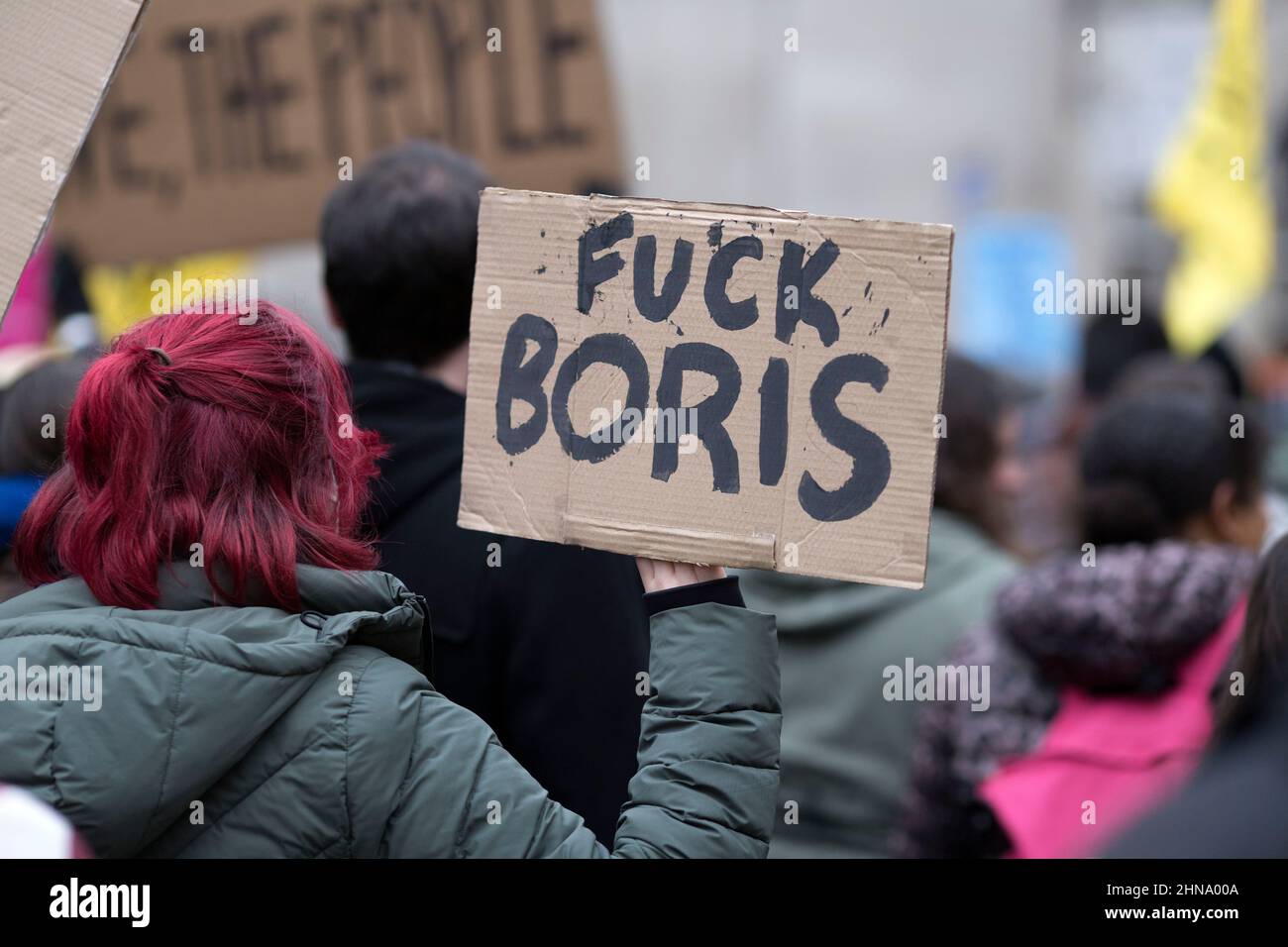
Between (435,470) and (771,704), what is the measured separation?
0.68 m

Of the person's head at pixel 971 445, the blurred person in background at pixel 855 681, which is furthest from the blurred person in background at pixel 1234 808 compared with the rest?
the person's head at pixel 971 445

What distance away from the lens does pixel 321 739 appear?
140 centimetres

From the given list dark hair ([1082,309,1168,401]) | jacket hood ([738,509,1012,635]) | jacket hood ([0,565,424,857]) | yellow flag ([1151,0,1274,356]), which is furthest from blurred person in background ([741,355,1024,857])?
dark hair ([1082,309,1168,401])

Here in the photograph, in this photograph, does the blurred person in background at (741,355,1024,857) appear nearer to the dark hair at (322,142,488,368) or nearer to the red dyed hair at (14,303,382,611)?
the dark hair at (322,142,488,368)

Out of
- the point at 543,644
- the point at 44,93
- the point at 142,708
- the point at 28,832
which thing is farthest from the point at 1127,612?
the point at 28,832

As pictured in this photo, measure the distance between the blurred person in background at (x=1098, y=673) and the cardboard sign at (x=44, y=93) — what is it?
1750 millimetres

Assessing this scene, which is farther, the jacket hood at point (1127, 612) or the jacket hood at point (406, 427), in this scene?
the jacket hood at point (1127, 612)

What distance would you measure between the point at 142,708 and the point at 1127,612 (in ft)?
5.77

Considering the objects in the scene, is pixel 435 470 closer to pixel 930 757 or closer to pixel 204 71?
pixel 930 757

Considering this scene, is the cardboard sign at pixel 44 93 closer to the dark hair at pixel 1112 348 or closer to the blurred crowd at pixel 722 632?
the blurred crowd at pixel 722 632

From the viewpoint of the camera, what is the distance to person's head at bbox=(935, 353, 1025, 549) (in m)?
3.39

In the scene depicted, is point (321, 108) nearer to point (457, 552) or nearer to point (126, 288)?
point (126, 288)

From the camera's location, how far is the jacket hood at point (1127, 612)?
2520mm
